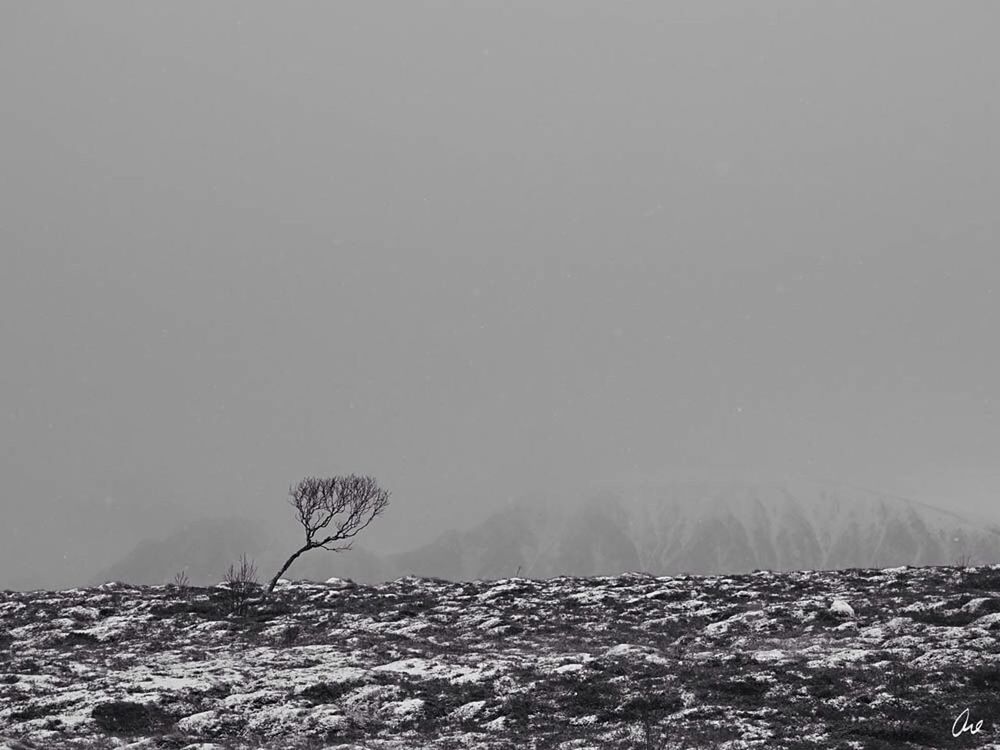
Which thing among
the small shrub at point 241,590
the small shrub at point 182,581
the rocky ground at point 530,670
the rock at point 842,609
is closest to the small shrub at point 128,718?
the rocky ground at point 530,670

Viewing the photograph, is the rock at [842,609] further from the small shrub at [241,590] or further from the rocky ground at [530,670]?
the small shrub at [241,590]

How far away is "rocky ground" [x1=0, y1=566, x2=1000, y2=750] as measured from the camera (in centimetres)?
1351

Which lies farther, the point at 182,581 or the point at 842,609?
the point at 182,581

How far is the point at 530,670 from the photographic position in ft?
60.5

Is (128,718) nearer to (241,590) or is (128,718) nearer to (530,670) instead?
(530,670)

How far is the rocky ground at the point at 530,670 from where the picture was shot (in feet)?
44.3

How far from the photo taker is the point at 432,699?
1623 centimetres

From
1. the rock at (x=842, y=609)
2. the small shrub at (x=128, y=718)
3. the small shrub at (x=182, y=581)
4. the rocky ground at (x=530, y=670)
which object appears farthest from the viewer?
the small shrub at (x=182, y=581)

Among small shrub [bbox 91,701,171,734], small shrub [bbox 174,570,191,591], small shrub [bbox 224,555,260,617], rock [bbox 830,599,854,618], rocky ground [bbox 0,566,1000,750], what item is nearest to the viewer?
rocky ground [bbox 0,566,1000,750]

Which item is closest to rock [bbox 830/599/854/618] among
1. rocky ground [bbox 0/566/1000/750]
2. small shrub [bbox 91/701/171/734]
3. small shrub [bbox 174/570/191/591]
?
rocky ground [bbox 0/566/1000/750]

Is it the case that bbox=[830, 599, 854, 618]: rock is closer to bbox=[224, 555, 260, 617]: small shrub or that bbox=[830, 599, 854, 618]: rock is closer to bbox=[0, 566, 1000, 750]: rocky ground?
bbox=[0, 566, 1000, 750]: rocky ground

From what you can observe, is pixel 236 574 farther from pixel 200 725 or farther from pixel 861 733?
pixel 861 733

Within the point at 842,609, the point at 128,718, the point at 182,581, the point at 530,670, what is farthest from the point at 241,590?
the point at 842,609

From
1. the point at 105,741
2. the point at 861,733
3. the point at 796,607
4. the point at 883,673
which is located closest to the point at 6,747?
the point at 105,741
